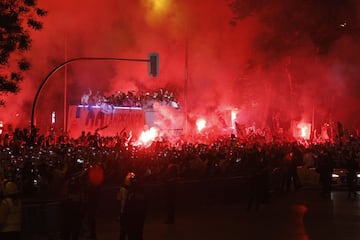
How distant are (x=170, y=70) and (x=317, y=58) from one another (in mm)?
9144

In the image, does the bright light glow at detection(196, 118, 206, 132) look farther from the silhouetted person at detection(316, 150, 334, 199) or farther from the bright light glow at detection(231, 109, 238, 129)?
the silhouetted person at detection(316, 150, 334, 199)

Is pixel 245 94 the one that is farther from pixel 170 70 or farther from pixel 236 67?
pixel 170 70

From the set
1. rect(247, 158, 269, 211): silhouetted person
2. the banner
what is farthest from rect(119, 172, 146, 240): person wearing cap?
the banner

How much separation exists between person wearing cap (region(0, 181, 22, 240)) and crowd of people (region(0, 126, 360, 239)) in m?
0.93

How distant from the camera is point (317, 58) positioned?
3809cm

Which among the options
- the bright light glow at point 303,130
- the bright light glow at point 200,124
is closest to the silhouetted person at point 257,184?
the bright light glow at point 200,124

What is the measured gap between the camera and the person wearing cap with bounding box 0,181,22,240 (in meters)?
8.19

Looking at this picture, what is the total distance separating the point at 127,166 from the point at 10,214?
28.2 feet

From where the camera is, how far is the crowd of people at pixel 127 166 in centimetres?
1277

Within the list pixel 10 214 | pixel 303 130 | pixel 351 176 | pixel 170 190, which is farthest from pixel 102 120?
pixel 10 214

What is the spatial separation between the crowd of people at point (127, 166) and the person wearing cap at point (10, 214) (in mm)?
929

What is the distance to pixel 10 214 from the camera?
8.27 metres

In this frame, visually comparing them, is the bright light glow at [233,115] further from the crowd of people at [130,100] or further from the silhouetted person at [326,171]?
the silhouetted person at [326,171]

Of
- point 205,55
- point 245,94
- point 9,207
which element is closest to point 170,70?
point 205,55
